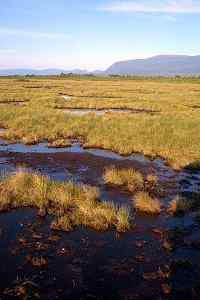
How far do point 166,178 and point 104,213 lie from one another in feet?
22.3

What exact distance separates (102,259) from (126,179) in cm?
752

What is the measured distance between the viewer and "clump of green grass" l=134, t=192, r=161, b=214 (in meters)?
14.2

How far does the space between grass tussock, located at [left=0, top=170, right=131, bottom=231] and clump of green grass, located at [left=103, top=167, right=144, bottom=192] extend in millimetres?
1695

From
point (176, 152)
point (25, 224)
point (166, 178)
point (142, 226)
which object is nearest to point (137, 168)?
point (166, 178)

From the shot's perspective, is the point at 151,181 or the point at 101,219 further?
the point at 151,181

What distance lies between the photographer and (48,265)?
401 inches

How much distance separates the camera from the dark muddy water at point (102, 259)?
9.16 metres

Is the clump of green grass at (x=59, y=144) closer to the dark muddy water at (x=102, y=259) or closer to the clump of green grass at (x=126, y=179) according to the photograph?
the clump of green grass at (x=126, y=179)

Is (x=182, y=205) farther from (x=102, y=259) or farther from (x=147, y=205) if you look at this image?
(x=102, y=259)

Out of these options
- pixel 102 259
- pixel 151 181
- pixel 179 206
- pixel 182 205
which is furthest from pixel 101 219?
pixel 151 181

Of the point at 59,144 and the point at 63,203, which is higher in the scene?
the point at 59,144

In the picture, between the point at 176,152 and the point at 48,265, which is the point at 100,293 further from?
the point at 176,152

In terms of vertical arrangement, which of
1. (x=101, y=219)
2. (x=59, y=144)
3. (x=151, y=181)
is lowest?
(x=151, y=181)

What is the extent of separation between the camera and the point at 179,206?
571 inches
